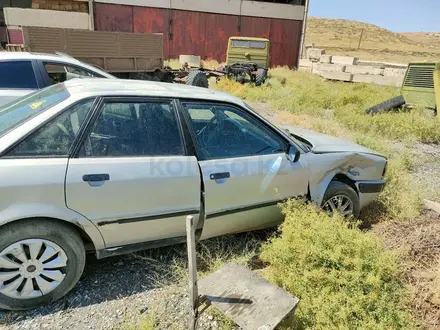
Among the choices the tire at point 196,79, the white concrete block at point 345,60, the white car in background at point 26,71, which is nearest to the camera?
the white car in background at point 26,71

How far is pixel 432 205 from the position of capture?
173 inches

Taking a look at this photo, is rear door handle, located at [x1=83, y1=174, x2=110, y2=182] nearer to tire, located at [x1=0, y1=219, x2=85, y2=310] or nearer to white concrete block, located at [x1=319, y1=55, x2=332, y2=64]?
tire, located at [x1=0, y1=219, x2=85, y2=310]

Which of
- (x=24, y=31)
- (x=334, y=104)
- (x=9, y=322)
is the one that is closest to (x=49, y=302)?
(x=9, y=322)

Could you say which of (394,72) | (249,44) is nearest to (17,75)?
(249,44)

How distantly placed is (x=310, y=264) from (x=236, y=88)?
11.2 meters

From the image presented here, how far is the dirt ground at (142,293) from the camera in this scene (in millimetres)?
2492

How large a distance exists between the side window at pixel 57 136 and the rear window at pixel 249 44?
13747 millimetres

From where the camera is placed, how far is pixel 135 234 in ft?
9.01

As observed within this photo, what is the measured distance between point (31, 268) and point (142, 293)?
87 centimetres

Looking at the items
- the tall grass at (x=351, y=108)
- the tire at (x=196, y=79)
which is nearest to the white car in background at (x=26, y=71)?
the tire at (x=196, y=79)

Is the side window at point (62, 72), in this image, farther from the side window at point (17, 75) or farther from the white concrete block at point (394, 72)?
the white concrete block at point (394, 72)

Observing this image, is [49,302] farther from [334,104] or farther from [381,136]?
[334,104]

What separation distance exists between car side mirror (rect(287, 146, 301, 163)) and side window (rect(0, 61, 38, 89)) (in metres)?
4.29

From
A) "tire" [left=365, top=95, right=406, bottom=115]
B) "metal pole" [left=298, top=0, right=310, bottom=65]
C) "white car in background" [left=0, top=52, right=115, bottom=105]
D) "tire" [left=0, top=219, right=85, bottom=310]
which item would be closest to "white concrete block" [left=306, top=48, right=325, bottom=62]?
"metal pole" [left=298, top=0, right=310, bottom=65]
